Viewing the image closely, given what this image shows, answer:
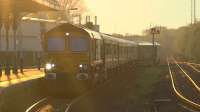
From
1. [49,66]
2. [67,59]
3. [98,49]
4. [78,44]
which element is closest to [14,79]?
[98,49]

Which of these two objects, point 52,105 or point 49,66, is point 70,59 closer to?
point 49,66

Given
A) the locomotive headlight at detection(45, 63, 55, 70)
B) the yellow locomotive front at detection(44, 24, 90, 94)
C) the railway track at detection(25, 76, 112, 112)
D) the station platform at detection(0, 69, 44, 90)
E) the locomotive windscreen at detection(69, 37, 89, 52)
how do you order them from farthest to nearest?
the station platform at detection(0, 69, 44, 90)
the locomotive windscreen at detection(69, 37, 89, 52)
the locomotive headlight at detection(45, 63, 55, 70)
the yellow locomotive front at detection(44, 24, 90, 94)
the railway track at detection(25, 76, 112, 112)

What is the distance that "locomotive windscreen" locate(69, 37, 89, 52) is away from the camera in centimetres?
2652

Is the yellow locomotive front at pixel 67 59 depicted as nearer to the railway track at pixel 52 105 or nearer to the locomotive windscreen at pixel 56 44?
the locomotive windscreen at pixel 56 44

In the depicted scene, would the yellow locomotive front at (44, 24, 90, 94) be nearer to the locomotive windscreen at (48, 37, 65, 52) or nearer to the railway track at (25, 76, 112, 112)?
the locomotive windscreen at (48, 37, 65, 52)

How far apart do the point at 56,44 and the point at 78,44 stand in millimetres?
1006

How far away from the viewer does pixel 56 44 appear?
26844 millimetres

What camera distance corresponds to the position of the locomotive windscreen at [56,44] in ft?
87.3

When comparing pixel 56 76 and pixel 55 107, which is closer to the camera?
pixel 55 107

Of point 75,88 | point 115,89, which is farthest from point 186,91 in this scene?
point 75,88

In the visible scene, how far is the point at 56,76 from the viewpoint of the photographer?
84.3 feet

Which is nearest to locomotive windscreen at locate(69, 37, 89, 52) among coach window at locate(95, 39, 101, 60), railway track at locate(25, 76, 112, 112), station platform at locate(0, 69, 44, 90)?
coach window at locate(95, 39, 101, 60)

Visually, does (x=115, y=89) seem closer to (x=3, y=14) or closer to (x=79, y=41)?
(x=79, y=41)

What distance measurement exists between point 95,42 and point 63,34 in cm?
188
